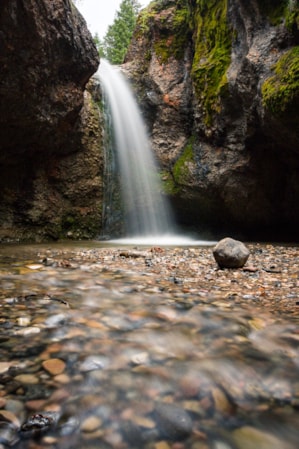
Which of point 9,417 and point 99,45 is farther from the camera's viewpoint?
point 99,45

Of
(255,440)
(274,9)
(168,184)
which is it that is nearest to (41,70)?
(168,184)

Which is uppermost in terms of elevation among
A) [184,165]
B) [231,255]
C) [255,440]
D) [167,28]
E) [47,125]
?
[167,28]

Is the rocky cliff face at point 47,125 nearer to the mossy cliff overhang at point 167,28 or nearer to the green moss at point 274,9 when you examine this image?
the mossy cliff overhang at point 167,28

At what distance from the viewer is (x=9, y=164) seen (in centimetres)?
899

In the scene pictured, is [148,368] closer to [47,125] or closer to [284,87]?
[284,87]

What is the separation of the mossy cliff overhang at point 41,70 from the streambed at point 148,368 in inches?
232

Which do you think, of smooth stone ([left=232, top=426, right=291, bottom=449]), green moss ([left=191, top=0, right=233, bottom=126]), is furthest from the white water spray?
smooth stone ([left=232, top=426, right=291, bottom=449])

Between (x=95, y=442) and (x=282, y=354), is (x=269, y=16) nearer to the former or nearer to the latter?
(x=282, y=354)

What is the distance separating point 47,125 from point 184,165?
15.0 feet

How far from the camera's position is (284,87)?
20.5ft

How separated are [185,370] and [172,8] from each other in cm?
1419

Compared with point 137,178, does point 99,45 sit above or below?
above

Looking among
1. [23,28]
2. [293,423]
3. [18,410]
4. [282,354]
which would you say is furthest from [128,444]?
[23,28]

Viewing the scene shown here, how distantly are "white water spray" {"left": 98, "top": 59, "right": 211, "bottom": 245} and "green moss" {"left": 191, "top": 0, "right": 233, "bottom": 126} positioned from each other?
278 centimetres
